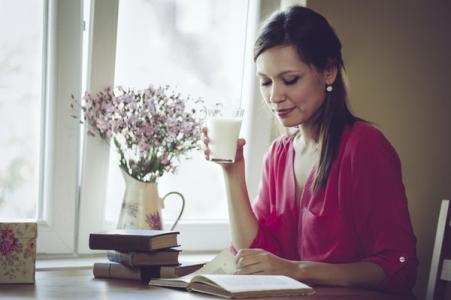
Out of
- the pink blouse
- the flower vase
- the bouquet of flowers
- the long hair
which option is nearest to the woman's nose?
the long hair

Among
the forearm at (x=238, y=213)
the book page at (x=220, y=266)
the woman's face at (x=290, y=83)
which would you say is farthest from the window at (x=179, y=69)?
the book page at (x=220, y=266)

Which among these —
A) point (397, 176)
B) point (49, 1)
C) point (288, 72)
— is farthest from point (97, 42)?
point (397, 176)

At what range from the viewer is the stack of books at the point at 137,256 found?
176cm

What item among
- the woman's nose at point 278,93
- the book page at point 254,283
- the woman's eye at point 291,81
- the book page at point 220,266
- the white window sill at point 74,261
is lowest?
the white window sill at point 74,261

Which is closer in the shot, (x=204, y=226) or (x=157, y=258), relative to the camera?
(x=157, y=258)

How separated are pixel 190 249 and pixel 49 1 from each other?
1.01 meters

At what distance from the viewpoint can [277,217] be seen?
83.5 inches

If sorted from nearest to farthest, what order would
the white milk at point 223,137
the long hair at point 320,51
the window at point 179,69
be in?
the white milk at point 223,137 → the long hair at point 320,51 → the window at point 179,69

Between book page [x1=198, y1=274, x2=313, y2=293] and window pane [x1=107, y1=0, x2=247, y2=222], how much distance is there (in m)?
0.99

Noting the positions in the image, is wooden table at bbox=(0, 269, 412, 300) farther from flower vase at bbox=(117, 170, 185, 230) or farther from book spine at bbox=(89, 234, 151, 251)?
flower vase at bbox=(117, 170, 185, 230)

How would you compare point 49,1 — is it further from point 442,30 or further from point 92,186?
point 442,30

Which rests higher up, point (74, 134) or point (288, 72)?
point (288, 72)

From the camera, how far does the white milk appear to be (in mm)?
1837

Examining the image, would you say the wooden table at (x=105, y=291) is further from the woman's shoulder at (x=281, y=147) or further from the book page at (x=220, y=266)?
the woman's shoulder at (x=281, y=147)
